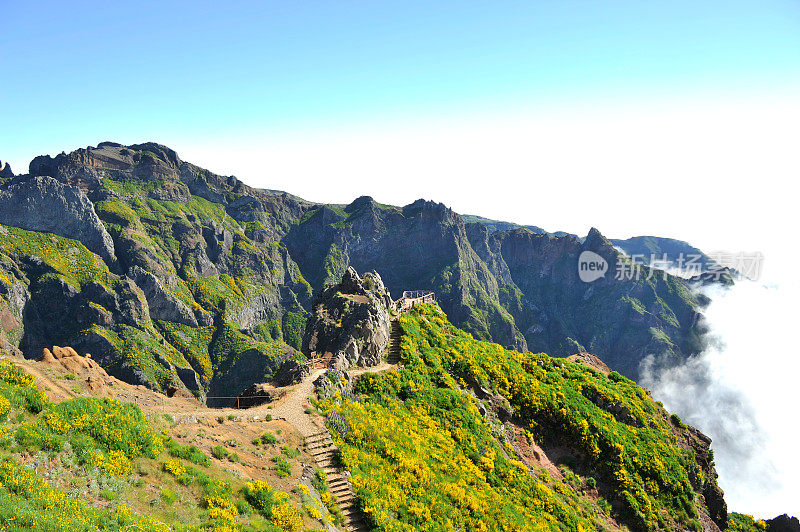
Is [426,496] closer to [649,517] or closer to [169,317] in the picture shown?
[649,517]

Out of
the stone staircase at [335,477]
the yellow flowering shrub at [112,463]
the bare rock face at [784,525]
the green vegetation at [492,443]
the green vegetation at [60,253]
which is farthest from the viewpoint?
the green vegetation at [60,253]

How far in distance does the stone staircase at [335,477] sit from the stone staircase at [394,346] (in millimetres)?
16830

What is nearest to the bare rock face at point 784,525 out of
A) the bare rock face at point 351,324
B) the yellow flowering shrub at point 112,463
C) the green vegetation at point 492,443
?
Result: the green vegetation at point 492,443

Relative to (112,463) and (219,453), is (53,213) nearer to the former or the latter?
(219,453)

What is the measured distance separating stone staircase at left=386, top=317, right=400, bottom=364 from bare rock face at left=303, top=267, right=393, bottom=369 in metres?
0.69

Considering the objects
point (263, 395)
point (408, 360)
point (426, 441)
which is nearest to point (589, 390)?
point (408, 360)

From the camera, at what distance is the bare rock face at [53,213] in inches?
7096

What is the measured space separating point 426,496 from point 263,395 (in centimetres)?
1500

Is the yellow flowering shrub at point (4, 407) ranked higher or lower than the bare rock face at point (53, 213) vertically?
lower

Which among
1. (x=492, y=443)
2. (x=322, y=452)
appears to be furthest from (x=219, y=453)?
(x=492, y=443)

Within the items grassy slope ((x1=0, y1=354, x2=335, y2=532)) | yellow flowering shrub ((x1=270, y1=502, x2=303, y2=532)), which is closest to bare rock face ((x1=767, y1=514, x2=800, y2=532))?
grassy slope ((x1=0, y1=354, x2=335, y2=532))

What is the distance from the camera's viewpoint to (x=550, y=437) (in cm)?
4309

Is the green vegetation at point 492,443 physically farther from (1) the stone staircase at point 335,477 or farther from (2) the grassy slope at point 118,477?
(2) the grassy slope at point 118,477

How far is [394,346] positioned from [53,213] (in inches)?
8114
